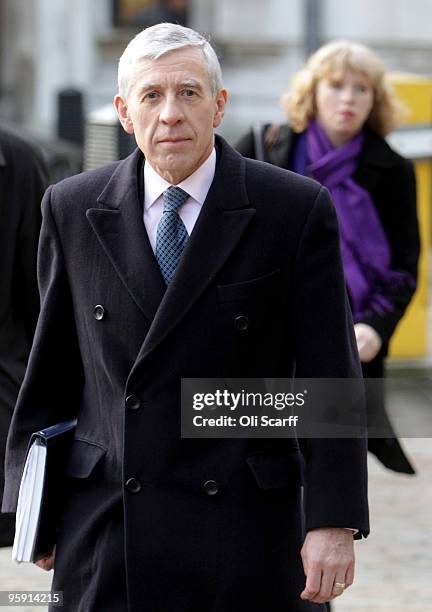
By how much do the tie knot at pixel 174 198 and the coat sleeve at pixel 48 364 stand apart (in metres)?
0.29

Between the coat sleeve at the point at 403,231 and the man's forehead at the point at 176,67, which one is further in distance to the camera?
the coat sleeve at the point at 403,231

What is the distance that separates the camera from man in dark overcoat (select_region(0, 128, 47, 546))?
16.9 feet

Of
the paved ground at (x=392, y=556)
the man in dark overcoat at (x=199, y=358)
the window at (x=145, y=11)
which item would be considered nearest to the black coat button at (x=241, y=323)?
the man in dark overcoat at (x=199, y=358)

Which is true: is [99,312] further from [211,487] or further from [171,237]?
[211,487]

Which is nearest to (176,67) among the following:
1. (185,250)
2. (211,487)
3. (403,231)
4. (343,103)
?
(185,250)

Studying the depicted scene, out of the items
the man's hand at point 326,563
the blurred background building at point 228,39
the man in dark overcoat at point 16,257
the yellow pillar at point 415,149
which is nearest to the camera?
the man's hand at point 326,563

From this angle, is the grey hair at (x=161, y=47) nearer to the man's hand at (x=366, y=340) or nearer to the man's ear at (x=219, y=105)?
the man's ear at (x=219, y=105)

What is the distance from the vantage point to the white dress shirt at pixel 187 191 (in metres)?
3.70

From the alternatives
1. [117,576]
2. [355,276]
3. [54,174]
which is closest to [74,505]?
[117,576]

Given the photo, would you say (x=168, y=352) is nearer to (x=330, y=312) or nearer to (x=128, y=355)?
(x=128, y=355)

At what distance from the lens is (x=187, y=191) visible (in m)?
3.70

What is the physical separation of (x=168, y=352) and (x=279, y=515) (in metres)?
0.43

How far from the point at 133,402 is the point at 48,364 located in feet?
1.00

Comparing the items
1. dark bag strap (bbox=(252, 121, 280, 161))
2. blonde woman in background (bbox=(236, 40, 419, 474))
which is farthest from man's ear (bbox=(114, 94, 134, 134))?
blonde woman in background (bbox=(236, 40, 419, 474))
